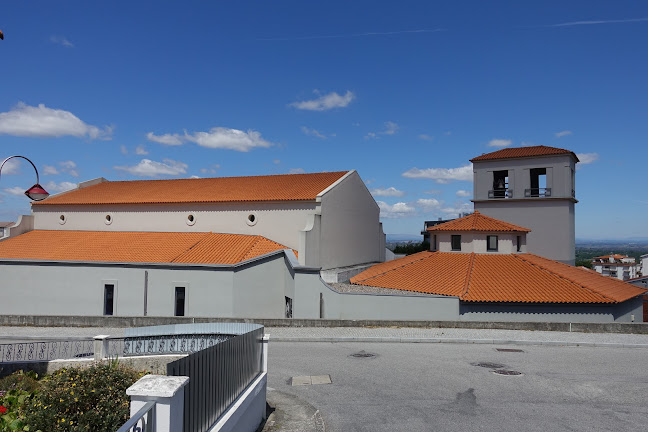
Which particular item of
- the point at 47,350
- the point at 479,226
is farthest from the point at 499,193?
the point at 47,350

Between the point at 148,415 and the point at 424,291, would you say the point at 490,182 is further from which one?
the point at 148,415

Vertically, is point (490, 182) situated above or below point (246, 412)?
above

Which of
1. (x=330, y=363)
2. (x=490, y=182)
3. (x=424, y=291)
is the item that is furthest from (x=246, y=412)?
(x=490, y=182)

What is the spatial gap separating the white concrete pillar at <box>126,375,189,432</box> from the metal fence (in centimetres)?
37

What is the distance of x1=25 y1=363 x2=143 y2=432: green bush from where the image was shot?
6582mm

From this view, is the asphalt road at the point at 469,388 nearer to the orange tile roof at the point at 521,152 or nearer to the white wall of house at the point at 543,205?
the white wall of house at the point at 543,205

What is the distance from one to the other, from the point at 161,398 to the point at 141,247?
25.9 m

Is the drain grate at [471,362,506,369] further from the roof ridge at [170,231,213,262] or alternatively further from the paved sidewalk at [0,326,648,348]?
the roof ridge at [170,231,213,262]

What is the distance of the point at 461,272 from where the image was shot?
27688 millimetres

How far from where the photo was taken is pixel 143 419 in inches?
197

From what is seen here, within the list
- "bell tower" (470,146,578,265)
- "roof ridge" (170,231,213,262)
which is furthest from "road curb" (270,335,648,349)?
"bell tower" (470,146,578,265)

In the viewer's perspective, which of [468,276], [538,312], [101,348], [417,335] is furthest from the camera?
[468,276]

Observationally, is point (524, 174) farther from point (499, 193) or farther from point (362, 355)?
point (362, 355)

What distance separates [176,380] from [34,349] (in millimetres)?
14510
